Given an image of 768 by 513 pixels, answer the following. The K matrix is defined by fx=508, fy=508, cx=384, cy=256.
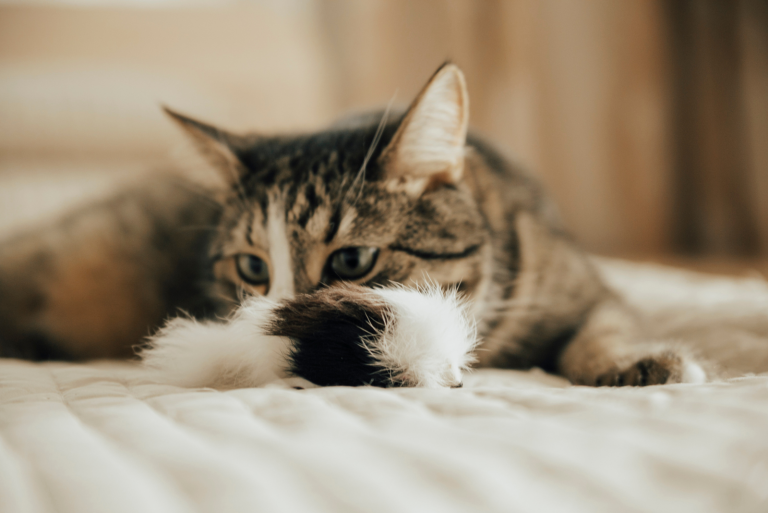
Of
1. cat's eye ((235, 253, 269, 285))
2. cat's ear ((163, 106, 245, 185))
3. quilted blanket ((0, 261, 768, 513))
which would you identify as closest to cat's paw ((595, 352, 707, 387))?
quilted blanket ((0, 261, 768, 513))

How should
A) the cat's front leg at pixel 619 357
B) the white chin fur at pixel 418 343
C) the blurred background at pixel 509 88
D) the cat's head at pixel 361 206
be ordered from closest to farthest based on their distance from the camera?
the white chin fur at pixel 418 343 → the cat's front leg at pixel 619 357 → the cat's head at pixel 361 206 → the blurred background at pixel 509 88

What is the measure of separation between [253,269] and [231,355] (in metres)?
0.30

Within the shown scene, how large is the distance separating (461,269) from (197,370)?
381 millimetres

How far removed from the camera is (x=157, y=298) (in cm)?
99

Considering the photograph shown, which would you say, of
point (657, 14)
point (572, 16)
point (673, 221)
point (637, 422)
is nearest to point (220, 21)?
point (572, 16)

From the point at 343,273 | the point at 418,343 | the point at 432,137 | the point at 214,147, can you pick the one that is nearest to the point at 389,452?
the point at 418,343

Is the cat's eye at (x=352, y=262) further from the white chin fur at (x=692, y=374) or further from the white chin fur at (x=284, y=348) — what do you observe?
the white chin fur at (x=692, y=374)

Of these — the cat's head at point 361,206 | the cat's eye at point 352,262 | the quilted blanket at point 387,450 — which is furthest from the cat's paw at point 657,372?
the cat's eye at point 352,262

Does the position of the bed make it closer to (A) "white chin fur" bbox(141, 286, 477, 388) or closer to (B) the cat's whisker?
(A) "white chin fur" bbox(141, 286, 477, 388)

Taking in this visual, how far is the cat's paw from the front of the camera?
1.85ft

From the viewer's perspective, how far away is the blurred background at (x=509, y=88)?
2.17 meters

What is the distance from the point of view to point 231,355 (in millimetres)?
497

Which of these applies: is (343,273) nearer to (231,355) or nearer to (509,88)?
(231,355)

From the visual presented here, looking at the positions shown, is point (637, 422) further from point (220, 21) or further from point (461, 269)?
point (220, 21)
